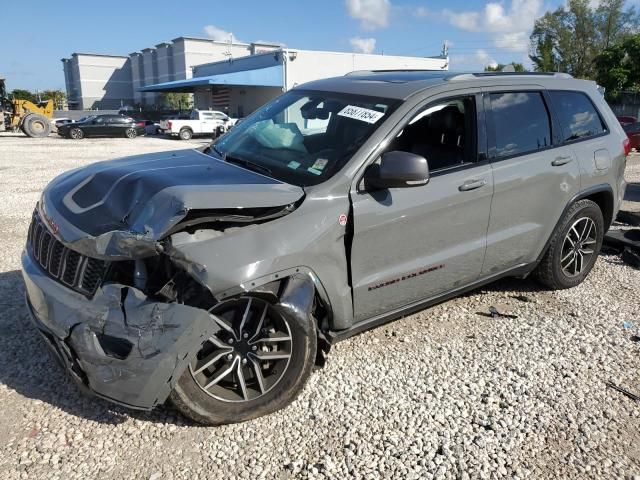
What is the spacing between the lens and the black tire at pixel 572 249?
4.58 metres

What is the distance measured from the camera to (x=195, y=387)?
2787 mm

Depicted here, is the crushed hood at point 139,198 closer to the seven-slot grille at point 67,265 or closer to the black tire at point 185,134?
the seven-slot grille at point 67,265

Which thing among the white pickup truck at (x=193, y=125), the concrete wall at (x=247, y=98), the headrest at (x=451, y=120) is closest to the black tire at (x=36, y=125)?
the white pickup truck at (x=193, y=125)

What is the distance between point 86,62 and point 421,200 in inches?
3813

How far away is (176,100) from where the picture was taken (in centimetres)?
7088

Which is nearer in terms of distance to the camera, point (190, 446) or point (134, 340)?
point (134, 340)

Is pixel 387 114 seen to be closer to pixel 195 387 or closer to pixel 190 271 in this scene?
pixel 190 271

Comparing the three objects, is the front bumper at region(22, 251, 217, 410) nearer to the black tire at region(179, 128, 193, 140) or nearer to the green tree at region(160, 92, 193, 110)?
the black tire at region(179, 128, 193, 140)

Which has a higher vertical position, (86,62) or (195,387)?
(86,62)

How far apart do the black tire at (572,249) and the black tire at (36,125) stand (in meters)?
30.3

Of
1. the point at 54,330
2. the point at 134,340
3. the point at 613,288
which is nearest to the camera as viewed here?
the point at 134,340

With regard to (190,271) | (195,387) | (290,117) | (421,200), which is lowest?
(195,387)

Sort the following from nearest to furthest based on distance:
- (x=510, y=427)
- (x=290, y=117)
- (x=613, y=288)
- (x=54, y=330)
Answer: (x=54, y=330) < (x=510, y=427) < (x=290, y=117) < (x=613, y=288)

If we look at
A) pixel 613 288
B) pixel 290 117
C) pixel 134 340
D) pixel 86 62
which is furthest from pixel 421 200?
pixel 86 62
